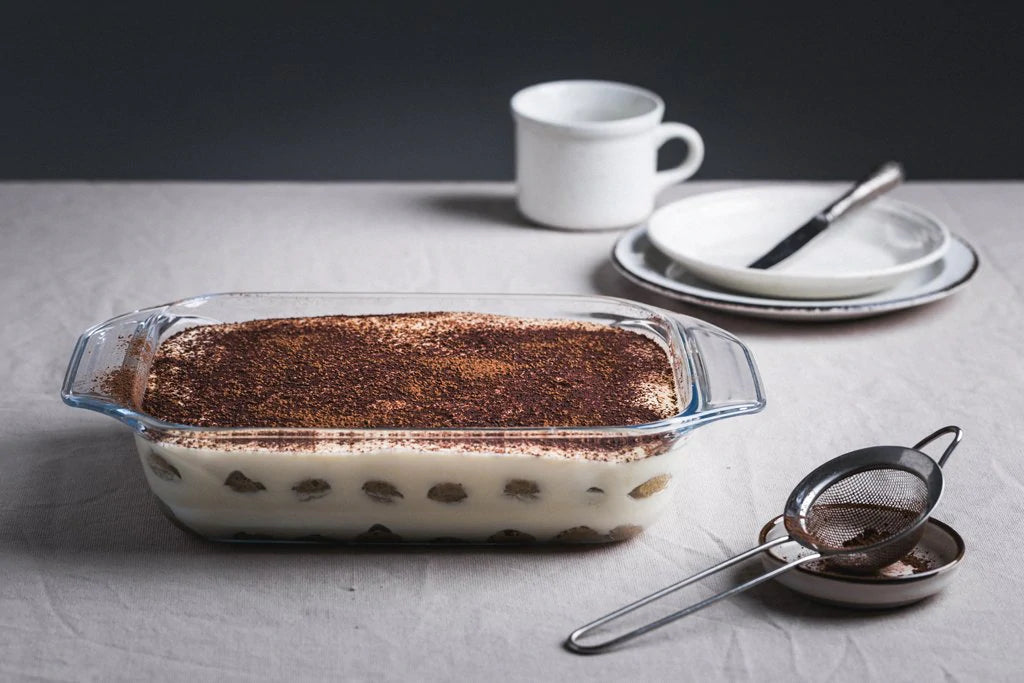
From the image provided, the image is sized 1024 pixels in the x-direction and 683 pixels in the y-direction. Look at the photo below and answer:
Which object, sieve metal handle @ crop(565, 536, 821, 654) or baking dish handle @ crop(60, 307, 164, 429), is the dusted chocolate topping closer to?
baking dish handle @ crop(60, 307, 164, 429)

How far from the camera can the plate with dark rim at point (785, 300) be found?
126 cm

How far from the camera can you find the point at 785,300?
130 centimetres

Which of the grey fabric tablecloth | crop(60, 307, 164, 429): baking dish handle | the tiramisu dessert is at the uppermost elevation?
crop(60, 307, 164, 429): baking dish handle

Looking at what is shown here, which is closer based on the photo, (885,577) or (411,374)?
(885,577)

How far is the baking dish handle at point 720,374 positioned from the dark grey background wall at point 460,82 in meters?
1.12

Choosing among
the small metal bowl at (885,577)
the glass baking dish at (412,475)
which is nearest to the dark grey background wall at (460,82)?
the glass baking dish at (412,475)

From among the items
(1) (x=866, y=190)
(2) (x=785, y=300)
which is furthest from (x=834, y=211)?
(2) (x=785, y=300)

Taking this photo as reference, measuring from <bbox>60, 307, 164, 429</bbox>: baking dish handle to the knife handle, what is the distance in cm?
89

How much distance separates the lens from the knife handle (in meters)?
1.47

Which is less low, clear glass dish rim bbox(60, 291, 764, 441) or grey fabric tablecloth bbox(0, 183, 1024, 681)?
clear glass dish rim bbox(60, 291, 764, 441)

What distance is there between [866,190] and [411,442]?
935 millimetres

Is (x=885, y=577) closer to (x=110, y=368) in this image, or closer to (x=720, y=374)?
(x=720, y=374)

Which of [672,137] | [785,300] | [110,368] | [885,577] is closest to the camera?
[885,577]

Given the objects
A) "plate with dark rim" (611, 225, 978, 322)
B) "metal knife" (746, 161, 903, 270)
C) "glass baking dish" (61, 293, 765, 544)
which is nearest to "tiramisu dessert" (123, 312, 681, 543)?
"glass baking dish" (61, 293, 765, 544)
